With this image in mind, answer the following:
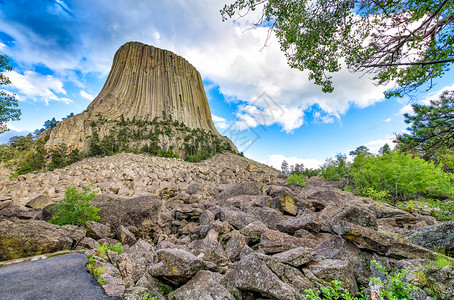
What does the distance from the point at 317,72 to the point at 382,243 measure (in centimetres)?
538

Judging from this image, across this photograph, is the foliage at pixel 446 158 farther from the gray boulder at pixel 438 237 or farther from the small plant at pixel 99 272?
the small plant at pixel 99 272

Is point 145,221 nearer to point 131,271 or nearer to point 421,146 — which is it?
point 131,271

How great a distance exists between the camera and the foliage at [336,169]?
15.5 m

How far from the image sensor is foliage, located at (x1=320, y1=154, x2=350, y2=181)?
1553 centimetres

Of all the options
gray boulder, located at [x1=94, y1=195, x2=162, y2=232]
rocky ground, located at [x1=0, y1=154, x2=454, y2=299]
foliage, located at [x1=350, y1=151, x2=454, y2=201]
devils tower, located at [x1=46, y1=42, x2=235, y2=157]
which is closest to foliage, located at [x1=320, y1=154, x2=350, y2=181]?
foliage, located at [x1=350, y1=151, x2=454, y2=201]

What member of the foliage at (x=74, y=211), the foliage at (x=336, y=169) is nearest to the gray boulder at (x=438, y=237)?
the foliage at (x=74, y=211)

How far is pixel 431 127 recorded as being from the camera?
7586 mm

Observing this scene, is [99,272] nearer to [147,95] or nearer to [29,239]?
[29,239]

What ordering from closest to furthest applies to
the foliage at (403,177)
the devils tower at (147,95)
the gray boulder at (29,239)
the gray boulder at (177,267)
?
the gray boulder at (177,267) → the gray boulder at (29,239) → the foliage at (403,177) → the devils tower at (147,95)

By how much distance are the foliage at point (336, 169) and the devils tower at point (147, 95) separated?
116ft

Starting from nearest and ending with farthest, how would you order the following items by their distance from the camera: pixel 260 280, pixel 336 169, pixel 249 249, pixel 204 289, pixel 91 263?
1. pixel 260 280
2. pixel 204 289
3. pixel 91 263
4. pixel 249 249
5. pixel 336 169

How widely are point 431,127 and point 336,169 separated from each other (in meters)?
9.22

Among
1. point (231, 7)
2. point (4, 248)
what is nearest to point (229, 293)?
point (4, 248)

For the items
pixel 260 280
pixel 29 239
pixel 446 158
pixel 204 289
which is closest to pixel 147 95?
pixel 29 239
